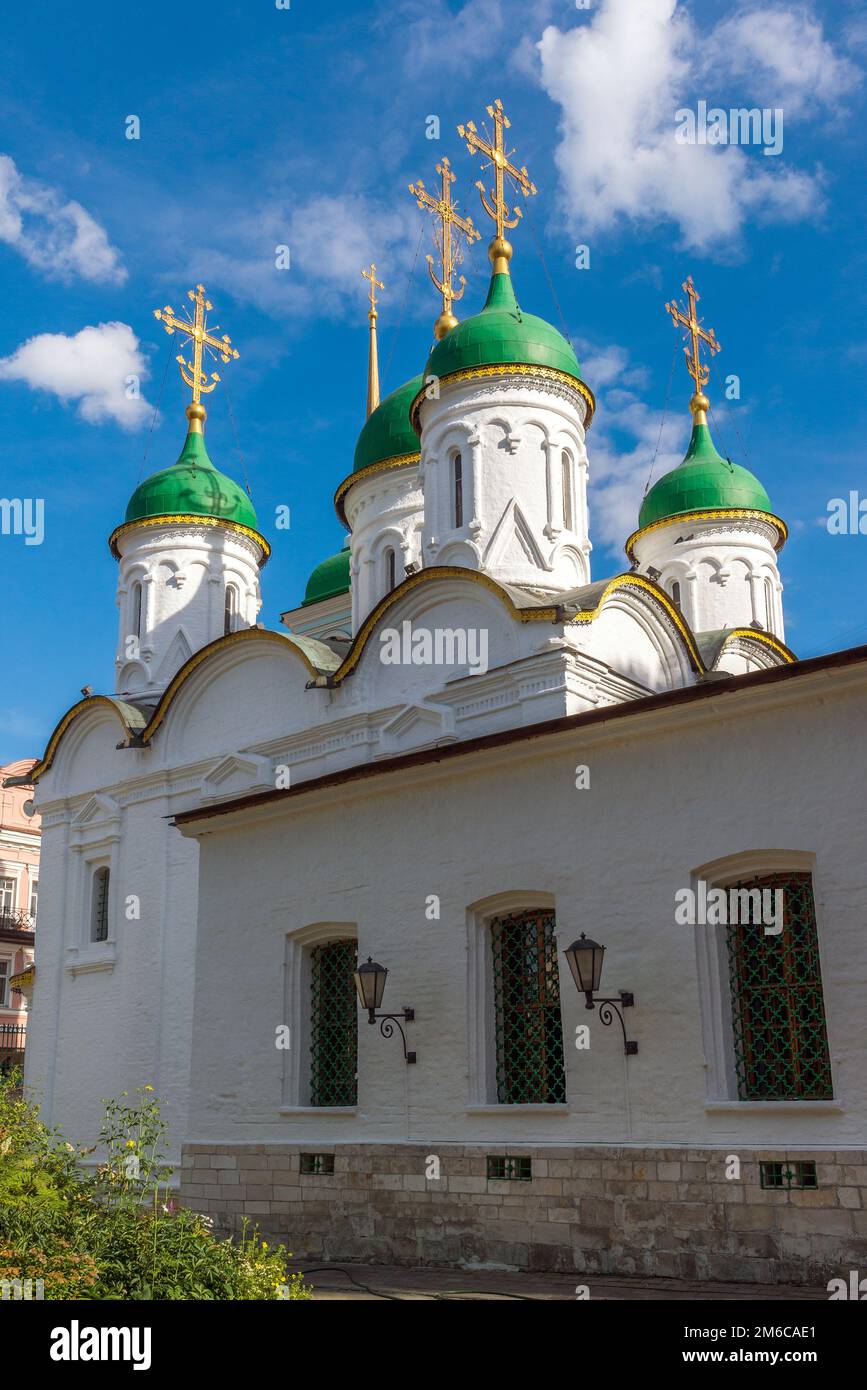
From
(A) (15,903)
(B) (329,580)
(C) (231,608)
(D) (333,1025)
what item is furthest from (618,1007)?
(A) (15,903)

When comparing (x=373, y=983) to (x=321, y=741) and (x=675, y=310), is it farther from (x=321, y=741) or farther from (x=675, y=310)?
(x=675, y=310)

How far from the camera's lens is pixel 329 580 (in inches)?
1030

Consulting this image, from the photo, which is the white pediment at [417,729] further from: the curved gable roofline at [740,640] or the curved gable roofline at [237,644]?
the curved gable roofline at [740,640]

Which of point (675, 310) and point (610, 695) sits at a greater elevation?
point (675, 310)

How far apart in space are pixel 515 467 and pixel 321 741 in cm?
442

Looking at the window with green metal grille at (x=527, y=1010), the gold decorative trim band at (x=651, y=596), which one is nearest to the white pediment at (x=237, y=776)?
the gold decorative trim band at (x=651, y=596)

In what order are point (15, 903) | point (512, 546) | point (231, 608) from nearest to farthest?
point (512, 546) < point (231, 608) < point (15, 903)

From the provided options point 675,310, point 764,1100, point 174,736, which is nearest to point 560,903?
point 764,1100

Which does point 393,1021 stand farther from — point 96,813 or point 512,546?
point 96,813

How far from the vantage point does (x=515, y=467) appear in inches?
685

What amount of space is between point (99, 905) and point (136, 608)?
201 inches

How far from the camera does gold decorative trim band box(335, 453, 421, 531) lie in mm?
21516

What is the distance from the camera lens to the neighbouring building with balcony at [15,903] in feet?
98.6
